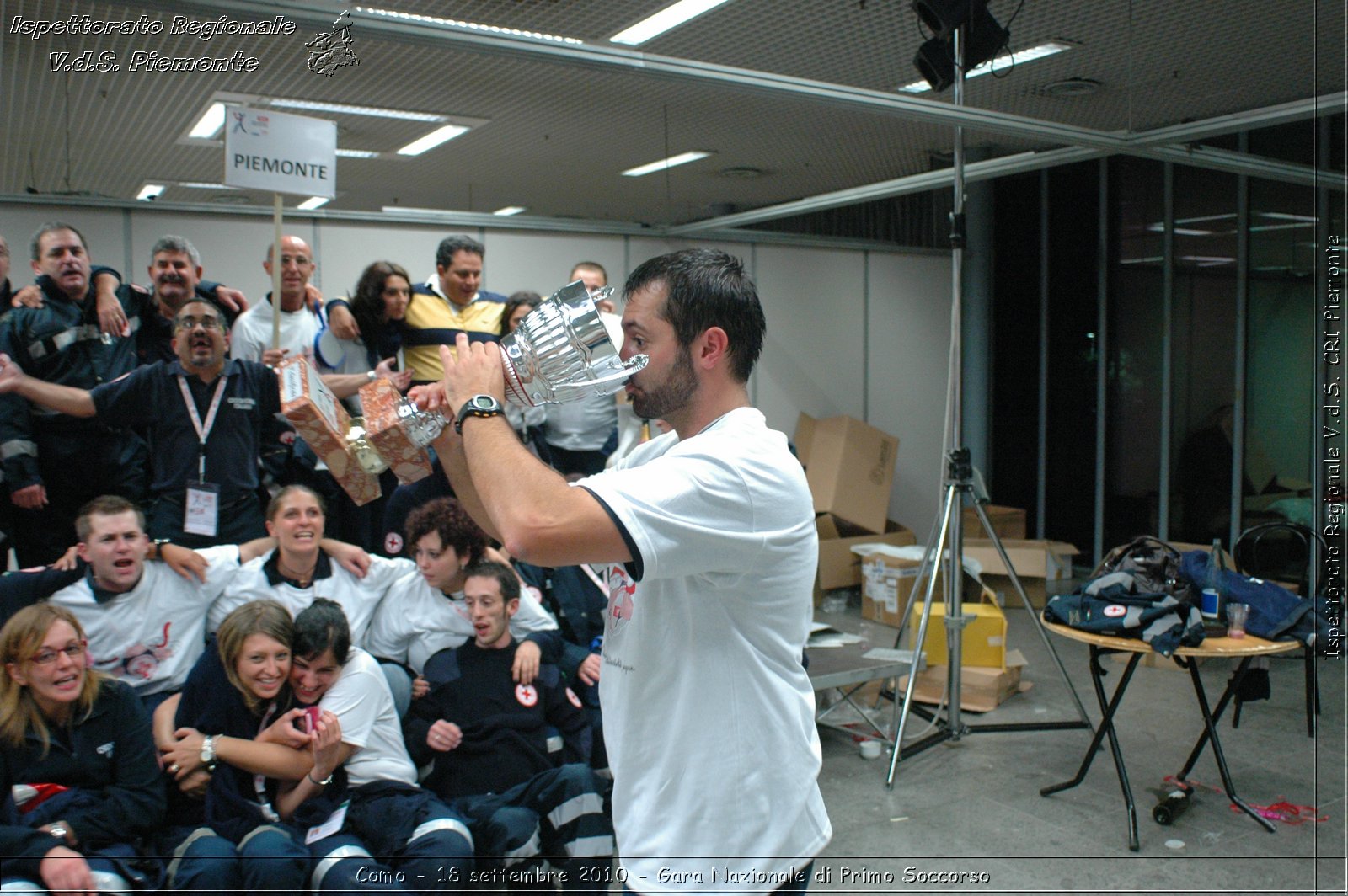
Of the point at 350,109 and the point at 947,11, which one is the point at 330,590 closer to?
the point at 350,109

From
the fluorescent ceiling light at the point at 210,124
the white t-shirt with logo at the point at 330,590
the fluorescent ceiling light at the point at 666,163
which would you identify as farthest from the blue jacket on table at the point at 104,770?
the fluorescent ceiling light at the point at 666,163

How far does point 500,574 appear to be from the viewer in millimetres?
3092

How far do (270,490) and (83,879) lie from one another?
1.58 meters

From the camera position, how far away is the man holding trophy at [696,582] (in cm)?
114

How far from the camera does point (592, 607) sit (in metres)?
3.68

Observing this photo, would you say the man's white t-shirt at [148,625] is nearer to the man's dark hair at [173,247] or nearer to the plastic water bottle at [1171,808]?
the man's dark hair at [173,247]

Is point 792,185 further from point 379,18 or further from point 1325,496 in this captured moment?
point 379,18

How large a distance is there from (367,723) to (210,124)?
325 cm

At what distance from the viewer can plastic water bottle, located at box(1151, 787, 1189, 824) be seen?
→ 3.38 meters

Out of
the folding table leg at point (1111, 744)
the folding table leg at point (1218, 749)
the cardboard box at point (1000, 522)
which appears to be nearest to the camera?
the folding table leg at point (1111, 744)

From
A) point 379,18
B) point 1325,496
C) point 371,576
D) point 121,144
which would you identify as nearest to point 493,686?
point 371,576

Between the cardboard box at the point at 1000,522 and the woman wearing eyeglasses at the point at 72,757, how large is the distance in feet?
18.8

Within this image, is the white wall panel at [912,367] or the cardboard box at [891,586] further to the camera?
the white wall panel at [912,367]

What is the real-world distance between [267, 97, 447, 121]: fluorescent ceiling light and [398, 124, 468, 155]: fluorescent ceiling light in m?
0.19
